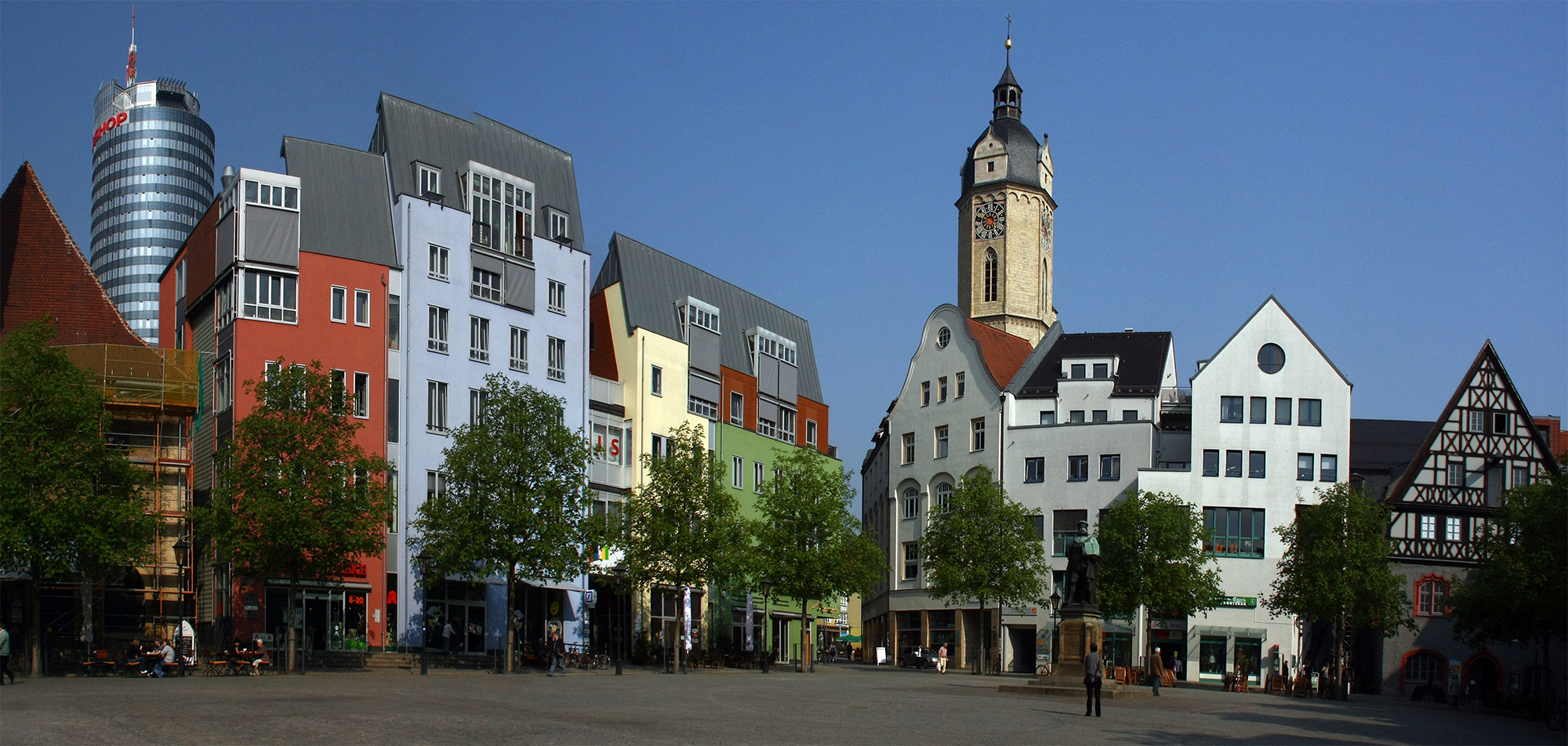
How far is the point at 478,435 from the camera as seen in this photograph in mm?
49312

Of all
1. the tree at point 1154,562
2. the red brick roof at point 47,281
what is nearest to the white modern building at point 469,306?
the red brick roof at point 47,281

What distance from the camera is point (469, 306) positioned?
58.2 m

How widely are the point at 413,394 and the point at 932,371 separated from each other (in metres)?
34.7

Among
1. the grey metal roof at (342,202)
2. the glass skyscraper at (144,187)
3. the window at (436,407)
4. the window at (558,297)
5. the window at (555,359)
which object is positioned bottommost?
the window at (436,407)

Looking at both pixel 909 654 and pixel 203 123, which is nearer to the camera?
pixel 909 654

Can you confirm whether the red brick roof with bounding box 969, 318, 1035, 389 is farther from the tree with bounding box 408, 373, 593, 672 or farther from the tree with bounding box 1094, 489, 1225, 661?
the tree with bounding box 408, 373, 593, 672

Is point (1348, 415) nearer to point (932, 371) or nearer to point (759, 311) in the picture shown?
point (932, 371)

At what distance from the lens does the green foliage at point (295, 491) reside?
43.6 m

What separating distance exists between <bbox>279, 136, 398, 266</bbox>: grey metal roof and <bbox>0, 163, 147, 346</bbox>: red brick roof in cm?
815

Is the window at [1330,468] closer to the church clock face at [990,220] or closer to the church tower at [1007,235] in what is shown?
the church tower at [1007,235]

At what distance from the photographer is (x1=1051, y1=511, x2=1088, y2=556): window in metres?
74.1

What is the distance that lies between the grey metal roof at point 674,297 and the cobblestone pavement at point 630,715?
2608 centimetres

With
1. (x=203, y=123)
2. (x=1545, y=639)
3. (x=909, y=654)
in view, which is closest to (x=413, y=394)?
(x=909, y=654)

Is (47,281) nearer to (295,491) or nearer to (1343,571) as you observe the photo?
(295,491)
